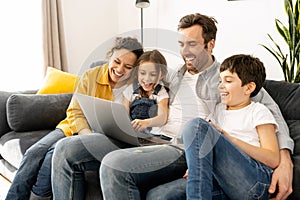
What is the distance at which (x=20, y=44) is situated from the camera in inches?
133

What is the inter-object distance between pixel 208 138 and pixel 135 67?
400 millimetres

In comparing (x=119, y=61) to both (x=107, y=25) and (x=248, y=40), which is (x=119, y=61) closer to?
(x=248, y=40)

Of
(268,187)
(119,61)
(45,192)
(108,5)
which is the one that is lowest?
(45,192)

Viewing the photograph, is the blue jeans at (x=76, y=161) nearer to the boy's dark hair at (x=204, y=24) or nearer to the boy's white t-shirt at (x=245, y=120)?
the boy's white t-shirt at (x=245, y=120)

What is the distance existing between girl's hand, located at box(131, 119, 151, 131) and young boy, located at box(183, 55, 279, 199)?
0.49 feet

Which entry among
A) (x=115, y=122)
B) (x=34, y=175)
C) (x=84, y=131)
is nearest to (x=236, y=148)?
(x=115, y=122)

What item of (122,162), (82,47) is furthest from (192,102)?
(82,47)

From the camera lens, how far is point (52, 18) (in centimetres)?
335

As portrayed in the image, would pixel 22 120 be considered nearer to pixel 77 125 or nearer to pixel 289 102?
pixel 77 125

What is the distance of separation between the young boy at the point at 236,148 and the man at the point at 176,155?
0.17ft

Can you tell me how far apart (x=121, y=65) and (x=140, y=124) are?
344 mm

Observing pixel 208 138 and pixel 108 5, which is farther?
pixel 108 5

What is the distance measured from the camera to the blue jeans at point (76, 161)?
1.54 meters

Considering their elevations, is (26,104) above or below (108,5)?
below
